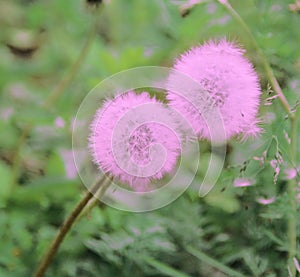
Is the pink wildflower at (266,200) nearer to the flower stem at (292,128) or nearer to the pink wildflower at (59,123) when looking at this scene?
the flower stem at (292,128)

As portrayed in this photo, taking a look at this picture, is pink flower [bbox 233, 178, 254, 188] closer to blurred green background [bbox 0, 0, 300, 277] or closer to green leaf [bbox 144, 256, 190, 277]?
blurred green background [bbox 0, 0, 300, 277]

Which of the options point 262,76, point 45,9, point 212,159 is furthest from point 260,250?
point 45,9

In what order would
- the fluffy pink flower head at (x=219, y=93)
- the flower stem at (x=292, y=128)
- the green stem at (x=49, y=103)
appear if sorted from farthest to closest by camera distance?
1. the green stem at (x=49, y=103)
2. the flower stem at (x=292, y=128)
3. the fluffy pink flower head at (x=219, y=93)

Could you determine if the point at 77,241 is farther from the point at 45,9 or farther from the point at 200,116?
the point at 45,9

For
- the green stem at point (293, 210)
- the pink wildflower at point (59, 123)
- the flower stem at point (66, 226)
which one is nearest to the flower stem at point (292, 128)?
the green stem at point (293, 210)

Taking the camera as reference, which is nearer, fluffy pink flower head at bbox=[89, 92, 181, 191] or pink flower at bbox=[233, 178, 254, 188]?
fluffy pink flower head at bbox=[89, 92, 181, 191]

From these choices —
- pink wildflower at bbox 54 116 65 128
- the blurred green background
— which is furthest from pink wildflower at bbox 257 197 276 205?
pink wildflower at bbox 54 116 65 128

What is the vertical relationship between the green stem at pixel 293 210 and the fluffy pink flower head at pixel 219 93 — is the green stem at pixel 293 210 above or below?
below
